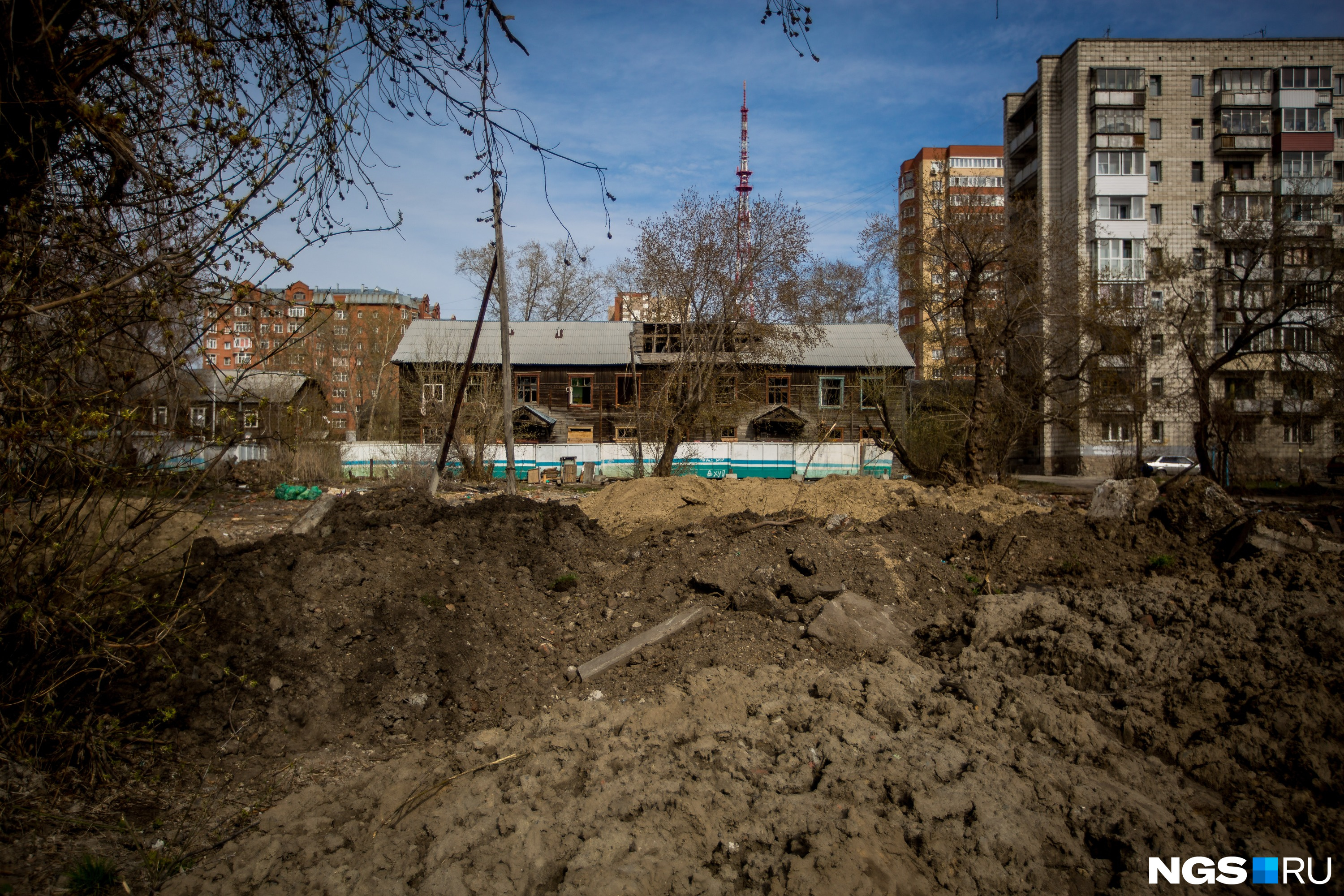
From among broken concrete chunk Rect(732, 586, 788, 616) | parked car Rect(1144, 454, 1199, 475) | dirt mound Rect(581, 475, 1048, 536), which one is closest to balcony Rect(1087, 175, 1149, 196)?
parked car Rect(1144, 454, 1199, 475)

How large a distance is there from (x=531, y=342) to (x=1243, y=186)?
39.1 metres

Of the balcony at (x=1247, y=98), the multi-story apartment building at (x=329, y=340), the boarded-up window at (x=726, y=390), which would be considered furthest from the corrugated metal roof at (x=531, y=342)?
the balcony at (x=1247, y=98)

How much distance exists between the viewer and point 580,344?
3428 cm

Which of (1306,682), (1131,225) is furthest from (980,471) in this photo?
(1131,225)

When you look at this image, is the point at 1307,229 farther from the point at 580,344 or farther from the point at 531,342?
the point at 531,342

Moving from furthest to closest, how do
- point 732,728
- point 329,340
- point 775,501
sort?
point 329,340 → point 775,501 → point 732,728

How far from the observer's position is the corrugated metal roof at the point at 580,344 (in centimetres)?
3188

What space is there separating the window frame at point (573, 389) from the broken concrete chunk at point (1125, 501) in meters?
25.5

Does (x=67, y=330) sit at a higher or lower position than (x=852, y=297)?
lower

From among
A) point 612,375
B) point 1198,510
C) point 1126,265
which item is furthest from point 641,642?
point 1126,265

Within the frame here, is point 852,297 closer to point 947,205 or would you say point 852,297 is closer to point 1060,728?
point 947,205

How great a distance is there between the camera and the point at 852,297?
29.5 meters

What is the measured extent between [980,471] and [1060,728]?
1275 cm

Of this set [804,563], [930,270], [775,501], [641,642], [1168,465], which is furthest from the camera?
[1168,465]
